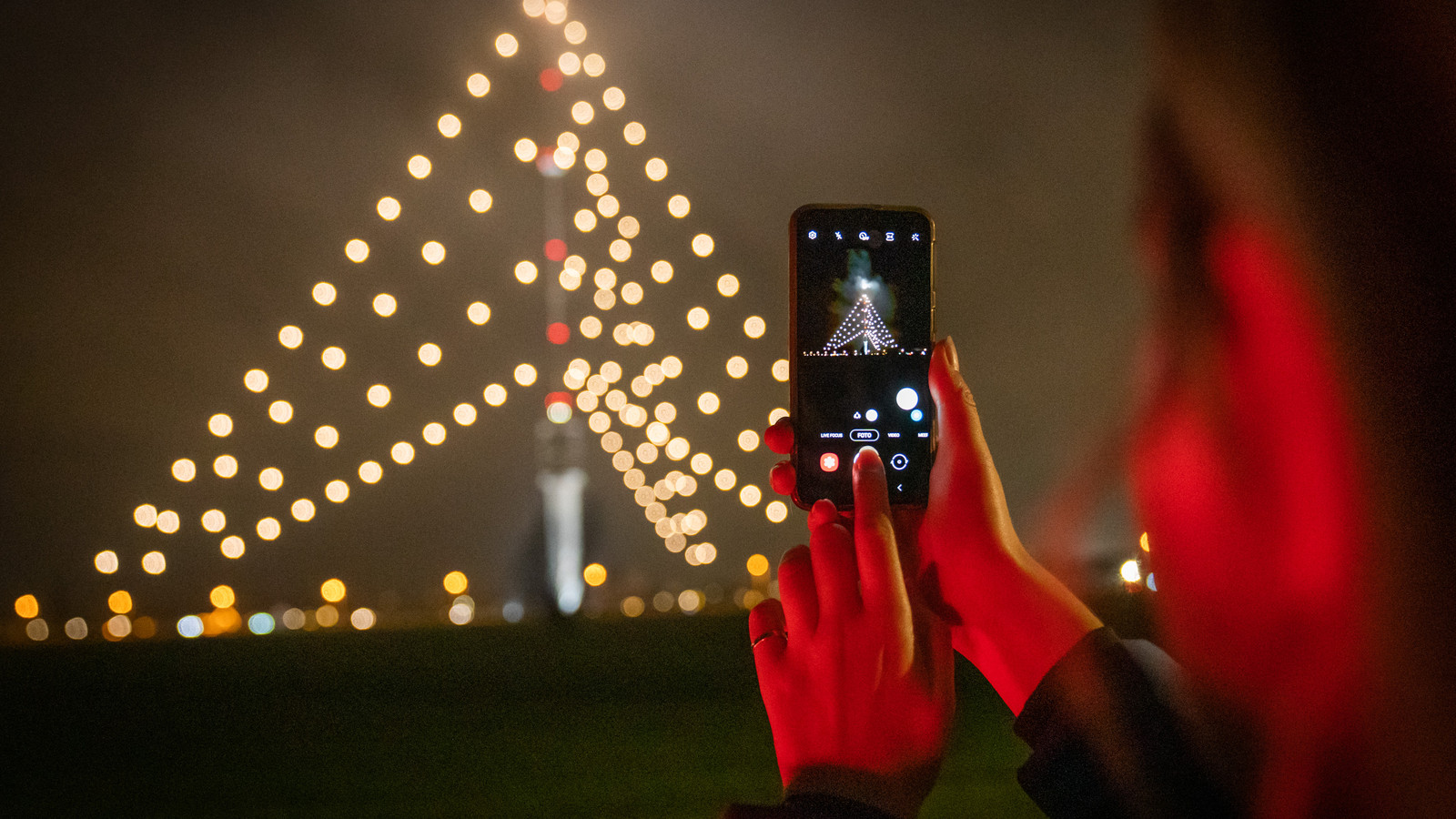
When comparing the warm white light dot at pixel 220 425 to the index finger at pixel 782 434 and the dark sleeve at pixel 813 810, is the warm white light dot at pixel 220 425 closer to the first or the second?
the index finger at pixel 782 434

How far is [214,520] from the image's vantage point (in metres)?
1.78

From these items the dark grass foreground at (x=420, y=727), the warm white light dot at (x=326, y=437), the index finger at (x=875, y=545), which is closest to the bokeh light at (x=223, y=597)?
the warm white light dot at (x=326, y=437)

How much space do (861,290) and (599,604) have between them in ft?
4.21

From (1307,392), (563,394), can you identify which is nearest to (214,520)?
(563,394)

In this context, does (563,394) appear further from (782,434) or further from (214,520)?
(782,434)

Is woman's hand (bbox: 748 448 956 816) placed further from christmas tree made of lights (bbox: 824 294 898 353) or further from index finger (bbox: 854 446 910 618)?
christmas tree made of lights (bbox: 824 294 898 353)

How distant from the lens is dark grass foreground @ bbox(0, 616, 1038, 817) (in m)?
1.10

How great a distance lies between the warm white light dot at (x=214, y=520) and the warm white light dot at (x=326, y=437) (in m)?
0.26

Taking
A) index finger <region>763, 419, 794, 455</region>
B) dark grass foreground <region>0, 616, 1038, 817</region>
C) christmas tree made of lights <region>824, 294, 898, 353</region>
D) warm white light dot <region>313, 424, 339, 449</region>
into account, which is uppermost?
christmas tree made of lights <region>824, 294, 898, 353</region>

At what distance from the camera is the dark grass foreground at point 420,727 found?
1100 mm

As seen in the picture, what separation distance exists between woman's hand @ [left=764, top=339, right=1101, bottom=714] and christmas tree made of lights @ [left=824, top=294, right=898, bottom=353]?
0.05 metres

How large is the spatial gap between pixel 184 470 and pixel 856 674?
183cm

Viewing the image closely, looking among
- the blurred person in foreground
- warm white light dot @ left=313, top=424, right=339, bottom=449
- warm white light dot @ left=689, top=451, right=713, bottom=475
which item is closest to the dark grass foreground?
warm white light dot @ left=689, top=451, right=713, bottom=475

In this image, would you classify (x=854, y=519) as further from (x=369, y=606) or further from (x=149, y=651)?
(x=369, y=606)
